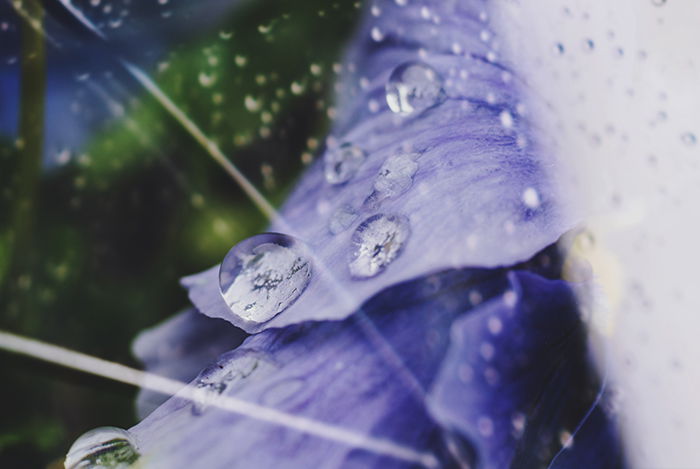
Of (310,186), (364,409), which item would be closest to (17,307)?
(310,186)

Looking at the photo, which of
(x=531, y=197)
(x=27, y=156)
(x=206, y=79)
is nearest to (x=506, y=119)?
(x=531, y=197)

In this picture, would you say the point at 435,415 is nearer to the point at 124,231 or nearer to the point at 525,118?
the point at 525,118

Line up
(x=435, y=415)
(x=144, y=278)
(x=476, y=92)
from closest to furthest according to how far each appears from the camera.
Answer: (x=435, y=415), (x=476, y=92), (x=144, y=278)

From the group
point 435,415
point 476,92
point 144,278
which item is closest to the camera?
point 435,415

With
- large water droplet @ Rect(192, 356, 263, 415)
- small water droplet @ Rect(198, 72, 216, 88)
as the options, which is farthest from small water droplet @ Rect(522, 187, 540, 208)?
small water droplet @ Rect(198, 72, 216, 88)

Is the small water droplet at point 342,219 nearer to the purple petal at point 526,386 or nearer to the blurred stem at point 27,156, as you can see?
the purple petal at point 526,386

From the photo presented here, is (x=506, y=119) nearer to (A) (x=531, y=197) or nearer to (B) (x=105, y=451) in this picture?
(A) (x=531, y=197)

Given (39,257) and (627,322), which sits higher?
(39,257)
